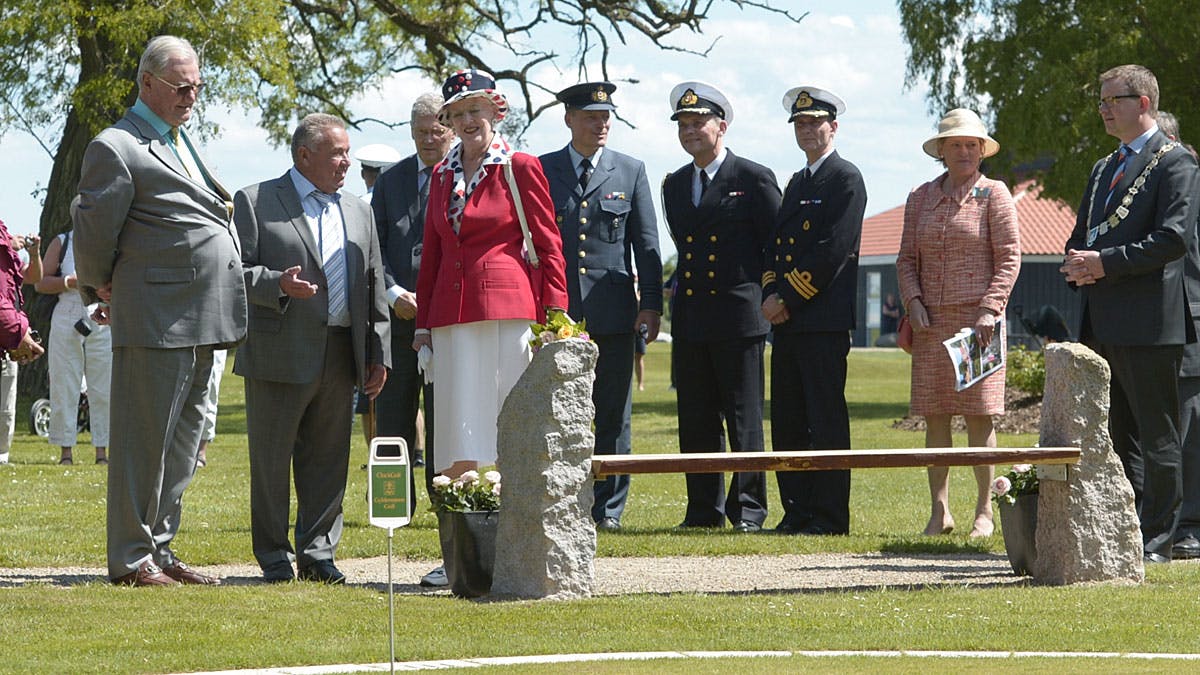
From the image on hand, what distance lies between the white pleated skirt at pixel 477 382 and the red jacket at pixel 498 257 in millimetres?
103

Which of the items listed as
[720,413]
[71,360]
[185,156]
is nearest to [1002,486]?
[720,413]

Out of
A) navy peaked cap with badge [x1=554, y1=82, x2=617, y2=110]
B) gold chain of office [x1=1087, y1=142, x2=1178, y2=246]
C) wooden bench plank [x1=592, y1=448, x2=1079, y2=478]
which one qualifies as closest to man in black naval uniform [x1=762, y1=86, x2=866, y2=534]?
navy peaked cap with badge [x1=554, y1=82, x2=617, y2=110]

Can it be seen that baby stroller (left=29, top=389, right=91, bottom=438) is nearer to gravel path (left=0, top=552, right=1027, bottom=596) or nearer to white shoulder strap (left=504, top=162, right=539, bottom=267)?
gravel path (left=0, top=552, right=1027, bottom=596)

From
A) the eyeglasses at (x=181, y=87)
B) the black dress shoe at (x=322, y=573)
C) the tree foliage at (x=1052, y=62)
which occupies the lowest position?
the black dress shoe at (x=322, y=573)

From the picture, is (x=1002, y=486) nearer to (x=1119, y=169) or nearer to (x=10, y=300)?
(x=1119, y=169)

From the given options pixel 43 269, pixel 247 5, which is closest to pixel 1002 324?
pixel 43 269

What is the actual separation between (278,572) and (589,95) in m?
3.74

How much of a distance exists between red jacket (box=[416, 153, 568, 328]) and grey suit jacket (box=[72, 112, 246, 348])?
114 centimetres

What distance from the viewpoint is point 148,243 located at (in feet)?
27.6

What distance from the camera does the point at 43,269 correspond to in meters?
15.9

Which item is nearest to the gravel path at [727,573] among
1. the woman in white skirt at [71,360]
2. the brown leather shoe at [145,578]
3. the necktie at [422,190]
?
the brown leather shoe at [145,578]

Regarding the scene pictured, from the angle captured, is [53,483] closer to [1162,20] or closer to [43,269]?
[43,269]

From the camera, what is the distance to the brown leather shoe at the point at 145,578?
8.45 metres

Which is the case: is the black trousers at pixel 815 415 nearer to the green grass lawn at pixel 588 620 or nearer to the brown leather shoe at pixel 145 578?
the green grass lawn at pixel 588 620
